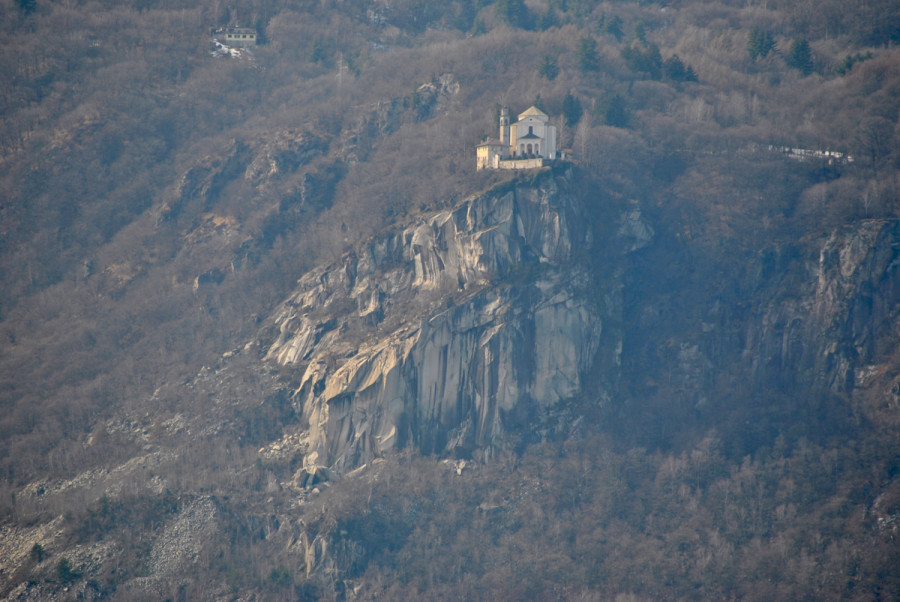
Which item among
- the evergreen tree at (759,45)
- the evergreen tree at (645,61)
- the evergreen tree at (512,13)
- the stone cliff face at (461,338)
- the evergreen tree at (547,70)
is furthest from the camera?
the evergreen tree at (512,13)

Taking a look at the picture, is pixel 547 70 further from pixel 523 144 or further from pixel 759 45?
pixel 759 45

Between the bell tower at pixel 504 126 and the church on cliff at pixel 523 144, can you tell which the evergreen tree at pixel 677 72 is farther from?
the church on cliff at pixel 523 144

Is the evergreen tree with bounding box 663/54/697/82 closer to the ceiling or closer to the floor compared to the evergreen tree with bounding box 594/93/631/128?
closer to the ceiling

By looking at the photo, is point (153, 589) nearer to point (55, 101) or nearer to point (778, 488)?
point (778, 488)

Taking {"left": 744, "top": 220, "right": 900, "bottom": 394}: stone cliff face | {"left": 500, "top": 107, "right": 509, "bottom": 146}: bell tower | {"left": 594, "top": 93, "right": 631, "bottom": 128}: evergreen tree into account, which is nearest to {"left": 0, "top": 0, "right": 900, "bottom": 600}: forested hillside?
{"left": 744, "top": 220, "right": 900, "bottom": 394}: stone cliff face

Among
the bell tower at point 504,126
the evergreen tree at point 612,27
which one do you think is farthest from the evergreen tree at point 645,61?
the bell tower at point 504,126

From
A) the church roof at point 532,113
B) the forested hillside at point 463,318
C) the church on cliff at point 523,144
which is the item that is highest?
the church roof at point 532,113

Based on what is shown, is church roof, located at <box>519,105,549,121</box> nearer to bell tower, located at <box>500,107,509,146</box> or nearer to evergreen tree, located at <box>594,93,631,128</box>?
bell tower, located at <box>500,107,509,146</box>
